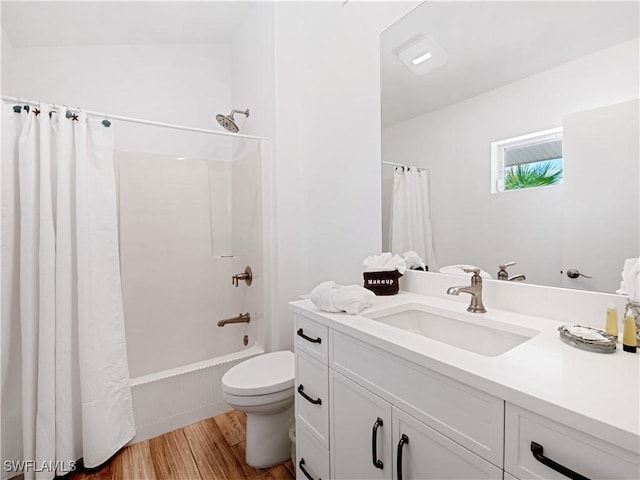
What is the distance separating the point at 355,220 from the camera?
174cm

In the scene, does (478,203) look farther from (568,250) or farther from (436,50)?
(436,50)

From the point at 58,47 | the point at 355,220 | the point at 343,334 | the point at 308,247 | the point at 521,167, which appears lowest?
the point at 343,334

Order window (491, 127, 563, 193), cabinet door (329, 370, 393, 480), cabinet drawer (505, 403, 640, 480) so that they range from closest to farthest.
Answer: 1. cabinet drawer (505, 403, 640, 480)
2. cabinet door (329, 370, 393, 480)
3. window (491, 127, 563, 193)

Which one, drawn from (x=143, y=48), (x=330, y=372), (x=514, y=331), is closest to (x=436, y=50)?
(x=514, y=331)

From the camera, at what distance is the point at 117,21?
2059 millimetres

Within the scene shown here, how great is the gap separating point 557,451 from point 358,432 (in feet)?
1.86

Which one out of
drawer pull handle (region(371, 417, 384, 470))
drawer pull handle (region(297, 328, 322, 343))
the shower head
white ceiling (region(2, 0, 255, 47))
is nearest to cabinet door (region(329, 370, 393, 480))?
drawer pull handle (region(371, 417, 384, 470))

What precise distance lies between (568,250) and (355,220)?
3.22ft

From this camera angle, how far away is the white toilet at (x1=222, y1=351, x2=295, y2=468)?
1.41m

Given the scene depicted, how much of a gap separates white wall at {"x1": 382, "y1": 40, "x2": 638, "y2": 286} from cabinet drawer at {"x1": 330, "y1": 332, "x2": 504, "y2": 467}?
59cm

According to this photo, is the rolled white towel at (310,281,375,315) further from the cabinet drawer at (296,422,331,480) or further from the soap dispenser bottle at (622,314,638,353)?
the soap dispenser bottle at (622,314,638,353)

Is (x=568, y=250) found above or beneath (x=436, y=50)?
beneath

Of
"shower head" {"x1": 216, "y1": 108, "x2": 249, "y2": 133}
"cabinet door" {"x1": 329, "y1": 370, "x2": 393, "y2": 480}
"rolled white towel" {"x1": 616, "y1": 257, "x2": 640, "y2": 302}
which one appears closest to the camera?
"rolled white towel" {"x1": 616, "y1": 257, "x2": 640, "y2": 302}

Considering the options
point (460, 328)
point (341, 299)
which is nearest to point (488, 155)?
point (460, 328)
